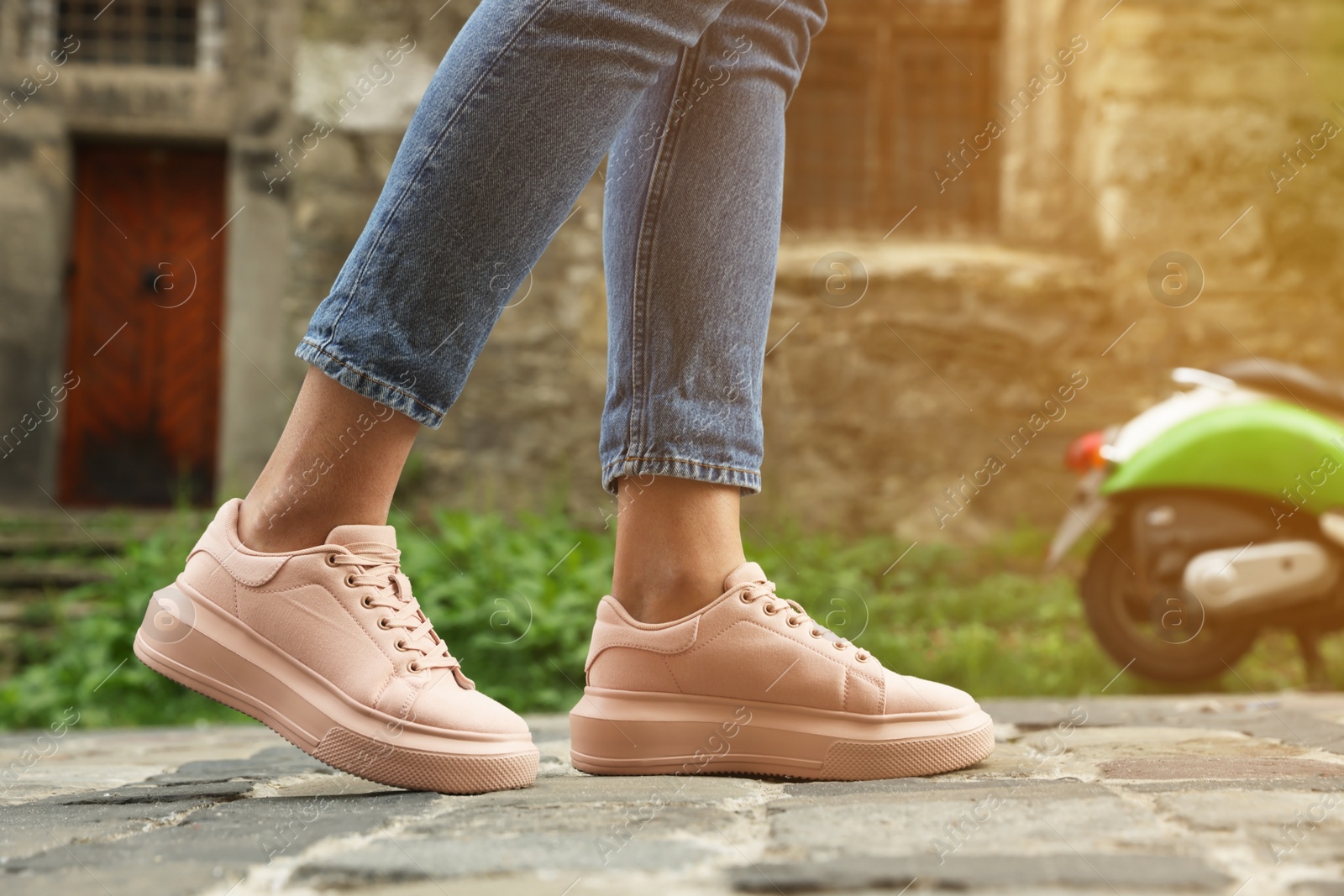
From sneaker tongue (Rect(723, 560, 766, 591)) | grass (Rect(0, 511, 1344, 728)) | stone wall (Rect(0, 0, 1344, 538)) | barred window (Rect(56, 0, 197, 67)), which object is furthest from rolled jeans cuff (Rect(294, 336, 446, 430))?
barred window (Rect(56, 0, 197, 67))

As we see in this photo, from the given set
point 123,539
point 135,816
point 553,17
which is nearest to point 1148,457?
point 553,17

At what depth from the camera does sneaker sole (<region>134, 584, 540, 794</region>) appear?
1062mm

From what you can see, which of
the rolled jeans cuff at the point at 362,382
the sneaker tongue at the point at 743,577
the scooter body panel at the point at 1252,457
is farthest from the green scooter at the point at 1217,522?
the rolled jeans cuff at the point at 362,382

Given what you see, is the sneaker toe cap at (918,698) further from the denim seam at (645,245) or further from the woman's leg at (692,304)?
the denim seam at (645,245)

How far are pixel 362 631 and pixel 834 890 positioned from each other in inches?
23.7

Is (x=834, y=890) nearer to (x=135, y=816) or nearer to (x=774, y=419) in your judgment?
(x=135, y=816)

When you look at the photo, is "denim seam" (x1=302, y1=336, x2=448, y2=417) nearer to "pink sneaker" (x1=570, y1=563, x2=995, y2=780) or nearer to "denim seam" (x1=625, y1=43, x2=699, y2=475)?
"denim seam" (x1=625, y1=43, x2=699, y2=475)

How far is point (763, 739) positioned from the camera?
1.18 metres

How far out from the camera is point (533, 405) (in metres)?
4.66

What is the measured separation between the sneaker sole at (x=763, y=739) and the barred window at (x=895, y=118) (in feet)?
13.7

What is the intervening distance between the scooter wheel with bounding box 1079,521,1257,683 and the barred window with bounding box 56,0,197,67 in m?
5.79

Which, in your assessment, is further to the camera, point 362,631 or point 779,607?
point 779,607

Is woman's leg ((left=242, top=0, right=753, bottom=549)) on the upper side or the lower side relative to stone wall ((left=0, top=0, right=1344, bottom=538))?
lower

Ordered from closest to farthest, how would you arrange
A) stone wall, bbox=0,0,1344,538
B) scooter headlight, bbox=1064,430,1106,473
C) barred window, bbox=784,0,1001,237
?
1. scooter headlight, bbox=1064,430,1106,473
2. stone wall, bbox=0,0,1344,538
3. barred window, bbox=784,0,1001,237
